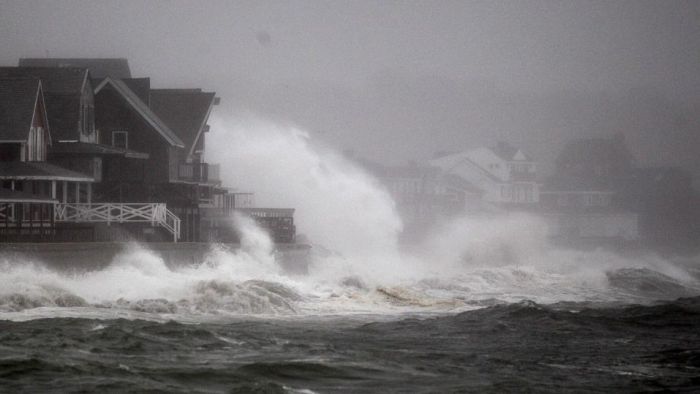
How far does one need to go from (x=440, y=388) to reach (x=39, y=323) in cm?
1033

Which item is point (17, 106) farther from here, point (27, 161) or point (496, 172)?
point (496, 172)

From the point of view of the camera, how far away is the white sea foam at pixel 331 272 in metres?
32.8

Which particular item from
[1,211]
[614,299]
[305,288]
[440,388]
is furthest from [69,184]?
[440,388]

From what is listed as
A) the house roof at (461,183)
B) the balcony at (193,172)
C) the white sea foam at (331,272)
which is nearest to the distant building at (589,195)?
the house roof at (461,183)

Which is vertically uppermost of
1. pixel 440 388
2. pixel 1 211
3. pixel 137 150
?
pixel 137 150

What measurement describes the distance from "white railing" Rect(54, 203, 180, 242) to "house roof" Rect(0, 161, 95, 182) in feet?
3.77

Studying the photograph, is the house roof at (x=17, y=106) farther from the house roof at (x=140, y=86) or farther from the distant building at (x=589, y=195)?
the distant building at (x=589, y=195)

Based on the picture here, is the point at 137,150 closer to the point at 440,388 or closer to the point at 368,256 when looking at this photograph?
the point at 368,256

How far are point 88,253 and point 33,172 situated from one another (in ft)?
21.7

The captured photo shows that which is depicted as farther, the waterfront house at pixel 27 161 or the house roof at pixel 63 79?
the house roof at pixel 63 79

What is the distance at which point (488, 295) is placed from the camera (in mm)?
46031

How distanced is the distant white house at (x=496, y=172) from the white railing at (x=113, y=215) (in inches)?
3495

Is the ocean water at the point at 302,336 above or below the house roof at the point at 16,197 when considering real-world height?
below

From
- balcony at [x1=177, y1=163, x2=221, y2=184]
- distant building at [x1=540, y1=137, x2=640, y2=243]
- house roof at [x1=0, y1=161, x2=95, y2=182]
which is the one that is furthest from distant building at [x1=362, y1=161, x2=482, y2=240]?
house roof at [x1=0, y1=161, x2=95, y2=182]
